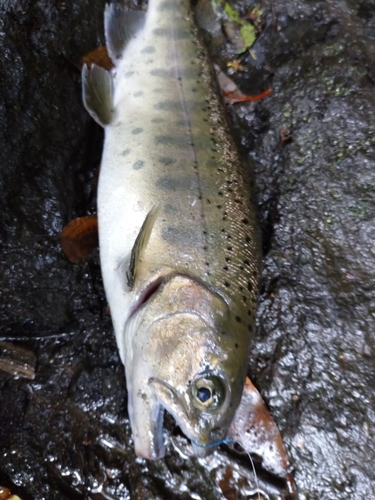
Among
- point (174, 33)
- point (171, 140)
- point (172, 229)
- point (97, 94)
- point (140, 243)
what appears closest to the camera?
point (140, 243)

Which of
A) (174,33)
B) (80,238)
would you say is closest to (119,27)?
(174,33)

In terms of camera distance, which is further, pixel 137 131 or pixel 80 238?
pixel 80 238

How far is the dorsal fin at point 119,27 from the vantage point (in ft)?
9.42

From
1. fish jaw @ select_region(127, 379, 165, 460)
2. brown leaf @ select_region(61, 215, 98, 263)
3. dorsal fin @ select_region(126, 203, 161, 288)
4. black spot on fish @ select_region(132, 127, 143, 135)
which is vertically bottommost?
fish jaw @ select_region(127, 379, 165, 460)

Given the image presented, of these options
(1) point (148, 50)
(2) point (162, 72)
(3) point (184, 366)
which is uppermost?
(1) point (148, 50)

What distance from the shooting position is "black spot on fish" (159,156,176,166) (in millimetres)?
2443

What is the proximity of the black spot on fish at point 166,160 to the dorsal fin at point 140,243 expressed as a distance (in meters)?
0.37

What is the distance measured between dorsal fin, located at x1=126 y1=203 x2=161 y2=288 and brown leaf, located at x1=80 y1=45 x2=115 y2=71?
4.65 ft

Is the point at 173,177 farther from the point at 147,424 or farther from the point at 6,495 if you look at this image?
the point at 6,495

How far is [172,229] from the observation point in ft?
7.43

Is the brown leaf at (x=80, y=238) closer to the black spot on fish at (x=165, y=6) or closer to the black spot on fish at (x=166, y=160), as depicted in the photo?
the black spot on fish at (x=166, y=160)

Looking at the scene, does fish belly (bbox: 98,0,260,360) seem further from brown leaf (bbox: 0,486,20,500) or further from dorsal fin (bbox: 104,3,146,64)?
brown leaf (bbox: 0,486,20,500)

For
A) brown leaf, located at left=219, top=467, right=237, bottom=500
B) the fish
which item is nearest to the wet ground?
brown leaf, located at left=219, top=467, right=237, bottom=500

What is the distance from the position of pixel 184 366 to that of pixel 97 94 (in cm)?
176
